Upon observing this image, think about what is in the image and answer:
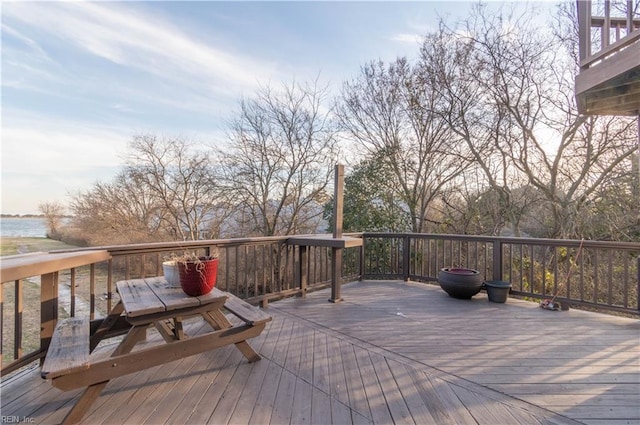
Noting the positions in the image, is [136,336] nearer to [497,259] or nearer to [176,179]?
[497,259]

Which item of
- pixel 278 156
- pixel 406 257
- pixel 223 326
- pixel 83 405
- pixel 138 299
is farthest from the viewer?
pixel 278 156

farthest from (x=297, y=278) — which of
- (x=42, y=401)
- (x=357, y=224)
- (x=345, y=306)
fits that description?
(x=357, y=224)

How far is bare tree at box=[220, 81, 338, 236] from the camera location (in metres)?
8.12

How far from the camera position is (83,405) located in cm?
148

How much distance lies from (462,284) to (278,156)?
19.7ft

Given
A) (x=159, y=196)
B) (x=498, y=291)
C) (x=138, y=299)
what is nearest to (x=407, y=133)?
(x=498, y=291)

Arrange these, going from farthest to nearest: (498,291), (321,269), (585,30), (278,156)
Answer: (278,156)
(321,269)
(498,291)
(585,30)

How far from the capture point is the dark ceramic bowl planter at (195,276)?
1.89 m

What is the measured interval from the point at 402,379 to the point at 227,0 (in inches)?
243

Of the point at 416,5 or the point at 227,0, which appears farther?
the point at 416,5

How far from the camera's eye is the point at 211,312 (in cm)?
211

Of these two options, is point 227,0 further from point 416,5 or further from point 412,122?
point 412,122

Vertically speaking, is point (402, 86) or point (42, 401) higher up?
point (402, 86)

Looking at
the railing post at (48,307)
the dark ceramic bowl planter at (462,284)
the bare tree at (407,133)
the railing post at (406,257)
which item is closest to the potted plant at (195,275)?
the railing post at (48,307)
